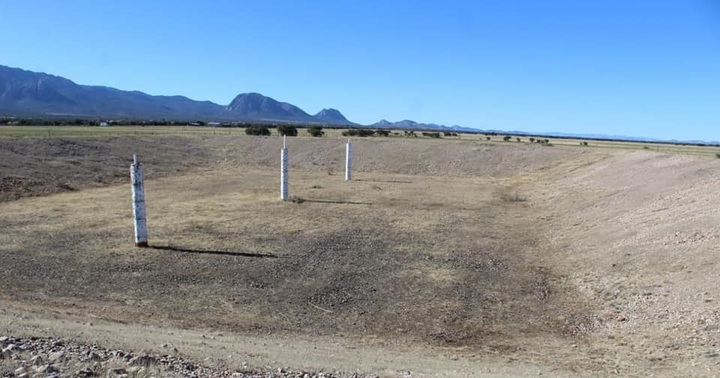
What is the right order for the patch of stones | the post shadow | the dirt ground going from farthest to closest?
the post shadow → the dirt ground → the patch of stones

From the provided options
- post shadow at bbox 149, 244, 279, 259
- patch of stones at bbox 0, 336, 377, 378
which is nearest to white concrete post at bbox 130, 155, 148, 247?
post shadow at bbox 149, 244, 279, 259

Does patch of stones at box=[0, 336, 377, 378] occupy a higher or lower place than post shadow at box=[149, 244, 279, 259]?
higher

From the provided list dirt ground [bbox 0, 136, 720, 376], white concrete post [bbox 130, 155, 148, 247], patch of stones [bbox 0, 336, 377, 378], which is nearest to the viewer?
patch of stones [bbox 0, 336, 377, 378]

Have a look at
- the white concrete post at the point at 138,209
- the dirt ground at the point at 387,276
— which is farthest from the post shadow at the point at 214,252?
the white concrete post at the point at 138,209

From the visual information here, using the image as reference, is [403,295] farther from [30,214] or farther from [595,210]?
[30,214]

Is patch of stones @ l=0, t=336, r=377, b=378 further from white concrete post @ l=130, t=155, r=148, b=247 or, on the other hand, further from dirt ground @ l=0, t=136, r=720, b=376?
white concrete post @ l=130, t=155, r=148, b=247

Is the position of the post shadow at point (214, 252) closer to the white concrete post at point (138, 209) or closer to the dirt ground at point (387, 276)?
the dirt ground at point (387, 276)

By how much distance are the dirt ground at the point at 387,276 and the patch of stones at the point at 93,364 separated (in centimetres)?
48

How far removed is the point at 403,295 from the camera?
42.6 ft

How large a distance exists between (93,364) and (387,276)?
8660 mm

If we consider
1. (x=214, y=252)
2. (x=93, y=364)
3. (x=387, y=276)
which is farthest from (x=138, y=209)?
(x=93, y=364)

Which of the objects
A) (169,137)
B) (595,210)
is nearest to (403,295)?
(595,210)

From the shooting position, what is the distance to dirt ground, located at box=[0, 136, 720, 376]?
8.87 meters

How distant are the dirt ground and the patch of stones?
1.58ft
